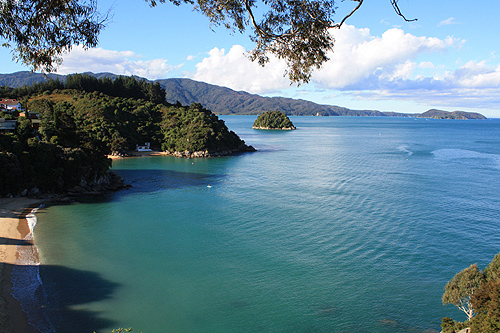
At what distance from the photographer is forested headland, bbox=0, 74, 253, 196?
30328 mm

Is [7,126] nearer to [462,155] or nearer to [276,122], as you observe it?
[462,155]

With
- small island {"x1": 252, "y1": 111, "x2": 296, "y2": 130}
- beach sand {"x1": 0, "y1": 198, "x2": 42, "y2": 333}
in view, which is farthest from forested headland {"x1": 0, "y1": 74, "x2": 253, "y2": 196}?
small island {"x1": 252, "y1": 111, "x2": 296, "y2": 130}

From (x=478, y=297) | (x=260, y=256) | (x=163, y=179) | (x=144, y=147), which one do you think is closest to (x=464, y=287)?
(x=478, y=297)

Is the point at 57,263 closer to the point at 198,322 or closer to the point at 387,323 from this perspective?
the point at 198,322

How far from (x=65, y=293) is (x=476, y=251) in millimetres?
22604

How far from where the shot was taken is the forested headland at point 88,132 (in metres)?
30.3

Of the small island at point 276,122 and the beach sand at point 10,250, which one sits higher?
the small island at point 276,122

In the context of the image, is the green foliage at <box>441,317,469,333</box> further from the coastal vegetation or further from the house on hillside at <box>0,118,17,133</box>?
the house on hillside at <box>0,118,17,133</box>

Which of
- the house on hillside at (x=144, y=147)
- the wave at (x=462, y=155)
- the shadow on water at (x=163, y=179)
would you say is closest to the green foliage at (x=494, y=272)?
the shadow on water at (x=163, y=179)

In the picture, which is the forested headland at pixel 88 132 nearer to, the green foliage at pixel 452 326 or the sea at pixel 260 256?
the sea at pixel 260 256

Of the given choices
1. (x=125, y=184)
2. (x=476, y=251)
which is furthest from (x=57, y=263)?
(x=476, y=251)

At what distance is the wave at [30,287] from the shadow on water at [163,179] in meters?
17.0

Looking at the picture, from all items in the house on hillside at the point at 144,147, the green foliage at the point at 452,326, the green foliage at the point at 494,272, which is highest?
the house on hillside at the point at 144,147

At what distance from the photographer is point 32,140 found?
31.2 metres
